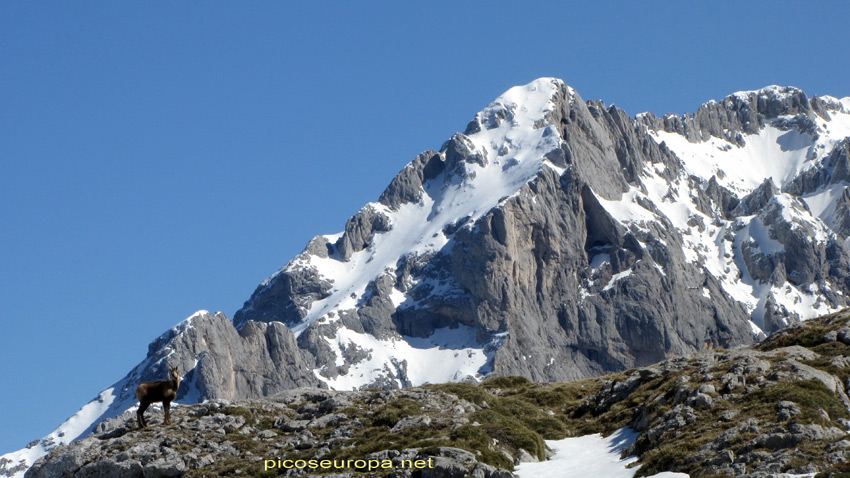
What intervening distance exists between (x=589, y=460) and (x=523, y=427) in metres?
5.33

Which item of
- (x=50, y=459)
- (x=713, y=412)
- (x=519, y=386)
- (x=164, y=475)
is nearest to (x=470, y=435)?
(x=713, y=412)

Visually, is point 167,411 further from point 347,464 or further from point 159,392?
point 347,464

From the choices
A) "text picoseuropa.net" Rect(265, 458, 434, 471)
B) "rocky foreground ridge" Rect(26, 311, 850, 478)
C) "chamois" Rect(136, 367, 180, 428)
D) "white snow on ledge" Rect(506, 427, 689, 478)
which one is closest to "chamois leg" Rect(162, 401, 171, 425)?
"chamois" Rect(136, 367, 180, 428)

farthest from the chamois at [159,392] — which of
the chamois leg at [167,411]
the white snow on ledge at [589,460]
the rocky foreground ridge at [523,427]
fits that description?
the white snow on ledge at [589,460]

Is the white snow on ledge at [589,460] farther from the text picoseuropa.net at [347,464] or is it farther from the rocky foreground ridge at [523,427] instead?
the text picoseuropa.net at [347,464]

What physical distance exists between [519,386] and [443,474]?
113 ft

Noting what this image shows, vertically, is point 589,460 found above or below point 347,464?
below

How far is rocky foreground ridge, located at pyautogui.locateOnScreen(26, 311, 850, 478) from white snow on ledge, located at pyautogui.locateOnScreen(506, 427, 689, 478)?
77cm

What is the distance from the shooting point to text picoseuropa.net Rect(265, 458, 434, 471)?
4353 cm

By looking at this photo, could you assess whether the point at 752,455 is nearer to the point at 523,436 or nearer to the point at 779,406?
the point at 779,406

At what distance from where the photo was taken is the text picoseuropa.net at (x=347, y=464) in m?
43.5

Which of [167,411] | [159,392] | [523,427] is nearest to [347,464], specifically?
[523,427]

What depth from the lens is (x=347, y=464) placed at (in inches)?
1789

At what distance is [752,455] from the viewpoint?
130 ft
